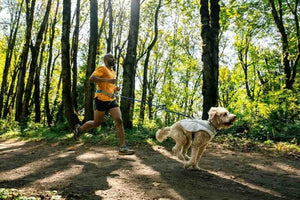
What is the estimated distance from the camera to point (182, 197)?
10.5 ft

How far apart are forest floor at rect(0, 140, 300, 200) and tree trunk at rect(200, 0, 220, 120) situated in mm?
2949

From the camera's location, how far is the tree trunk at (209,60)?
30.2 ft

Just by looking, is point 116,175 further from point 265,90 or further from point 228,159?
point 265,90

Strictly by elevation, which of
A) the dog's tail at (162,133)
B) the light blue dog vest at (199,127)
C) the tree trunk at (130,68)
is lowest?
the dog's tail at (162,133)

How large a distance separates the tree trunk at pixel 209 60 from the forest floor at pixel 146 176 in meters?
2.95

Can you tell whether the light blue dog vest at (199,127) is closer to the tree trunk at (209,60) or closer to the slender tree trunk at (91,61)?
the tree trunk at (209,60)

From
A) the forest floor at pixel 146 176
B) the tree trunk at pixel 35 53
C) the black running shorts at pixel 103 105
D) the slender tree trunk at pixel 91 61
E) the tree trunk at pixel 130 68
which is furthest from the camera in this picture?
the tree trunk at pixel 35 53

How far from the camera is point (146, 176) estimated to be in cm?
429

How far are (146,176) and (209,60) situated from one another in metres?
6.38

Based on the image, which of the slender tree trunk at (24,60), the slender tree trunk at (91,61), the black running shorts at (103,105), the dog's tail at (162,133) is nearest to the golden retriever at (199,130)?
the dog's tail at (162,133)

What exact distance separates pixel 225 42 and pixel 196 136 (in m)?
24.9

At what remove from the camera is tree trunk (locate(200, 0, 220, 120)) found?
9.21 metres

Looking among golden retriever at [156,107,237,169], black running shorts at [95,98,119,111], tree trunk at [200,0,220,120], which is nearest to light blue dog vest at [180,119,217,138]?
golden retriever at [156,107,237,169]

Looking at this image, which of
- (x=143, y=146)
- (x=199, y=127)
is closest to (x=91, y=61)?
(x=143, y=146)
